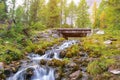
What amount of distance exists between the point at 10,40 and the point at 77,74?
235 inches

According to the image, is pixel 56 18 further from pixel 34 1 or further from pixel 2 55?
pixel 2 55

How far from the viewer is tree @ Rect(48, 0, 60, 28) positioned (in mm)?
38688

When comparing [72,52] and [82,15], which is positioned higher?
[82,15]

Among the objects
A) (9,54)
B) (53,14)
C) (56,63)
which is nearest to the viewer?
(56,63)

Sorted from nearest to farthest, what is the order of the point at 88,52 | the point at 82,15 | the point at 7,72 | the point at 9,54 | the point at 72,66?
1. the point at 7,72
2. the point at 72,66
3. the point at 9,54
4. the point at 88,52
5. the point at 82,15

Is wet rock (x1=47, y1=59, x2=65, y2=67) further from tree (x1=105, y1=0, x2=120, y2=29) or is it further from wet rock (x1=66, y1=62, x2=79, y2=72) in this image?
tree (x1=105, y1=0, x2=120, y2=29)

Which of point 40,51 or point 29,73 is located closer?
point 29,73

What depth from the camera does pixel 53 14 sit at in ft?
126

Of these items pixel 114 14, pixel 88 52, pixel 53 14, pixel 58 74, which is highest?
pixel 114 14

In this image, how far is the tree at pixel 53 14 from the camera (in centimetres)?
3869

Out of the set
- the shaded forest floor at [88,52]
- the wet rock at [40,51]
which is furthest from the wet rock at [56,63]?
the wet rock at [40,51]

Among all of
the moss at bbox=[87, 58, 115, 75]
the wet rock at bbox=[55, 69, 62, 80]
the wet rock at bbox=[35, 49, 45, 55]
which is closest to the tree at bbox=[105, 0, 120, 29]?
the moss at bbox=[87, 58, 115, 75]

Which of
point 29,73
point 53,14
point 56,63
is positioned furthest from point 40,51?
point 53,14

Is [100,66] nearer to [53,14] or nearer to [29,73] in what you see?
[29,73]
